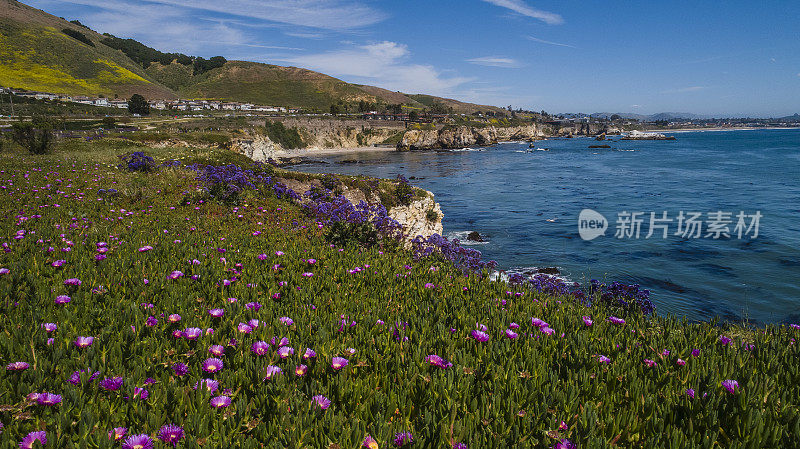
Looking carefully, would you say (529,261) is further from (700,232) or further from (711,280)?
(700,232)

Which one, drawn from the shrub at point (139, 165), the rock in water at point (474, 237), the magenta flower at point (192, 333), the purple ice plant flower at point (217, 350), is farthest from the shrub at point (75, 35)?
the purple ice plant flower at point (217, 350)

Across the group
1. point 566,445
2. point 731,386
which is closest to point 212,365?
point 566,445

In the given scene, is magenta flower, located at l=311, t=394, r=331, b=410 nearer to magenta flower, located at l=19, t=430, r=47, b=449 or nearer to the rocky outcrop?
magenta flower, located at l=19, t=430, r=47, b=449

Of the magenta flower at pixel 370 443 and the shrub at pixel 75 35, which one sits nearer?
the magenta flower at pixel 370 443

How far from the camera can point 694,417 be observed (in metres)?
2.37

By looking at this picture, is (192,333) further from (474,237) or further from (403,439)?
(474,237)

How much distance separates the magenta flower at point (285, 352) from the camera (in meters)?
2.78

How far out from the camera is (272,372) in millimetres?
2537

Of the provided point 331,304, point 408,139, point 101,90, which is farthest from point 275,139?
point 331,304

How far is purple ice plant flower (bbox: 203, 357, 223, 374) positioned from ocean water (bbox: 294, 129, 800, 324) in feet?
18.8

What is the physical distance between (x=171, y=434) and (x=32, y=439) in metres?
0.54

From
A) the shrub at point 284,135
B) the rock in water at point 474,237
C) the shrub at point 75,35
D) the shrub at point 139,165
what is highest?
the shrub at point 75,35

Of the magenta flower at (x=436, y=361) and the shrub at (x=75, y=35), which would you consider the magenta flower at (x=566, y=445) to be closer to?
Answer: the magenta flower at (x=436, y=361)

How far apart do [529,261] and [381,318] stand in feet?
56.7
